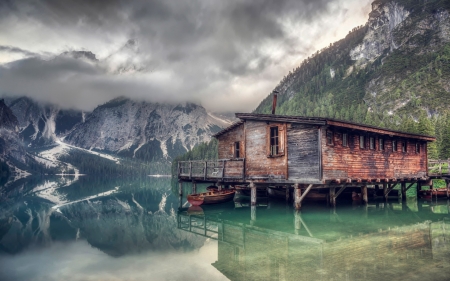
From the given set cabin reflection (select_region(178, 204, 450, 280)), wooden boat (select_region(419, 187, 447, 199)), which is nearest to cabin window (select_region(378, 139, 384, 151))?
cabin reflection (select_region(178, 204, 450, 280))

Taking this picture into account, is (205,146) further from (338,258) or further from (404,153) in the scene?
(338,258)

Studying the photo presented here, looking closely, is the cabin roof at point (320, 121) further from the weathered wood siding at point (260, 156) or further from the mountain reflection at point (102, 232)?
the mountain reflection at point (102, 232)

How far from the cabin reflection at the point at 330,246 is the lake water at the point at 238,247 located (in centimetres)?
4

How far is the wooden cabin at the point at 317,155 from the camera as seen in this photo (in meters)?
24.8

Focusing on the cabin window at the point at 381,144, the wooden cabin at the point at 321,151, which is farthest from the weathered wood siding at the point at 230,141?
the cabin window at the point at 381,144

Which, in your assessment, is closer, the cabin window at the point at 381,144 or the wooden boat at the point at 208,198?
the cabin window at the point at 381,144

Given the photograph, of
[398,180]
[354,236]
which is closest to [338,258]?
[354,236]

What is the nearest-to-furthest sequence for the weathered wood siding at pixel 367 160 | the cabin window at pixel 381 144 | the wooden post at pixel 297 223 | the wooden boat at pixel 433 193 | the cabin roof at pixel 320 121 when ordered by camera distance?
the wooden post at pixel 297 223 → the cabin roof at pixel 320 121 → the weathered wood siding at pixel 367 160 → the cabin window at pixel 381 144 → the wooden boat at pixel 433 193

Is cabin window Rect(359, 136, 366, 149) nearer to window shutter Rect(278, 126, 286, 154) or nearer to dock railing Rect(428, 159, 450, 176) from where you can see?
window shutter Rect(278, 126, 286, 154)

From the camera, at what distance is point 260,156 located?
2898 centimetres

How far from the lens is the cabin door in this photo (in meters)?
24.7

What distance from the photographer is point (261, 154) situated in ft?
94.7

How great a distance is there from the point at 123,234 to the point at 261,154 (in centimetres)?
1391

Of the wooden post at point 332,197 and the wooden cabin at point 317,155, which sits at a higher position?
the wooden cabin at point 317,155
